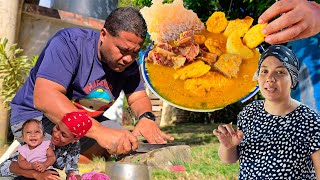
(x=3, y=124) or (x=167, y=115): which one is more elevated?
(x=167, y=115)

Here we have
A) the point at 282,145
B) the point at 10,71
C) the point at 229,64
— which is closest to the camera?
the point at 282,145

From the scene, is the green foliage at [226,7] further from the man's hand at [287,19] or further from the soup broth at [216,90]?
the man's hand at [287,19]

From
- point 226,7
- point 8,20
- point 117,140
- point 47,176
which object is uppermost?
point 226,7

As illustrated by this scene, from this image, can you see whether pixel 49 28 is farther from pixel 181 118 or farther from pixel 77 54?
pixel 181 118

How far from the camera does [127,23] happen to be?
2.03m

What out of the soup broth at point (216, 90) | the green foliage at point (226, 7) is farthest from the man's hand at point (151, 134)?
the green foliage at point (226, 7)

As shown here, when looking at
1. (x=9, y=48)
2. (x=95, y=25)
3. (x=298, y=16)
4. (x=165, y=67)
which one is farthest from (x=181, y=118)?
(x=298, y=16)

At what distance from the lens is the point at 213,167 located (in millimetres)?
4617

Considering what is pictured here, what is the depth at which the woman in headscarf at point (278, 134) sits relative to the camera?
1.94 m

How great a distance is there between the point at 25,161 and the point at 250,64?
1.17m

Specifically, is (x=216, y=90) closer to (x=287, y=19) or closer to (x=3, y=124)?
(x=287, y=19)

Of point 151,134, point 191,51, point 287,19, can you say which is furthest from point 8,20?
point 287,19

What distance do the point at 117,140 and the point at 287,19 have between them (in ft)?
2.35

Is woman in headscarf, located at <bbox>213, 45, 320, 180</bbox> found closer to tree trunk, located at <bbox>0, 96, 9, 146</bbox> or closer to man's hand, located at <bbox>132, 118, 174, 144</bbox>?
man's hand, located at <bbox>132, 118, 174, 144</bbox>
